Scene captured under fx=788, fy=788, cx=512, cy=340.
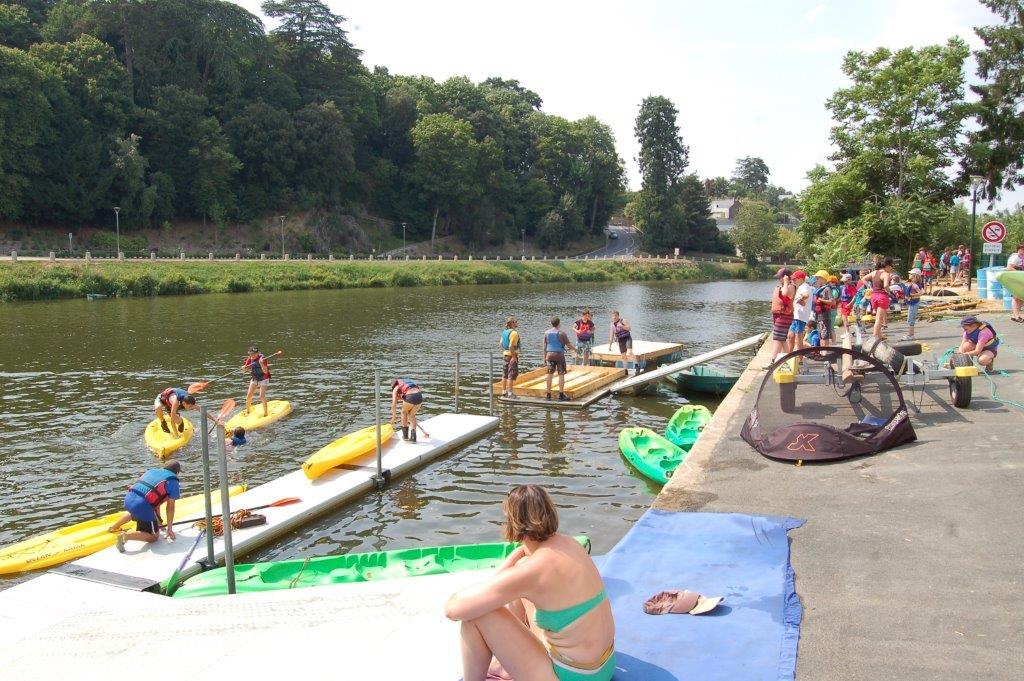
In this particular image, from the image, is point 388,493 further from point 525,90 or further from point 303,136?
point 525,90

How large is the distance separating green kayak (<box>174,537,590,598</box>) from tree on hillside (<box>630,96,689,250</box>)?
107 m

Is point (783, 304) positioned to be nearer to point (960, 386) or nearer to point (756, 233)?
point (960, 386)

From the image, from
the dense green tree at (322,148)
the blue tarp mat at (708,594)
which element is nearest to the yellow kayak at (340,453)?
the blue tarp mat at (708,594)

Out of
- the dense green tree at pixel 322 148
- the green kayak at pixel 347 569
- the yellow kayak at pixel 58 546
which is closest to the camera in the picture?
the green kayak at pixel 347 569

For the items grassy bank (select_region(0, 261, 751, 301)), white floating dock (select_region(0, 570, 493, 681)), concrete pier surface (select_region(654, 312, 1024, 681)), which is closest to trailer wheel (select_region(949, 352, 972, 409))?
concrete pier surface (select_region(654, 312, 1024, 681))

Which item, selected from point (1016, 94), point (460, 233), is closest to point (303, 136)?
point (460, 233)

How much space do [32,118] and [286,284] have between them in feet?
89.2

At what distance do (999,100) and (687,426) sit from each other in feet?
105

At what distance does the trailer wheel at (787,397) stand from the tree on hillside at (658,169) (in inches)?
4090

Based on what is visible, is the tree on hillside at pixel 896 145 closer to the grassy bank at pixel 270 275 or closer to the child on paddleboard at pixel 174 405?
the child on paddleboard at pixel 174 405

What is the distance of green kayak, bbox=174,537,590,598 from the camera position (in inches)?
347

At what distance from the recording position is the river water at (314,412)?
12.3 metres

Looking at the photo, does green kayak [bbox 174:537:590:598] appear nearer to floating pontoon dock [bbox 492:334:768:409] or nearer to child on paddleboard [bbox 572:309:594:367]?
floating pontoon dock [bbox 492:334:768:409]

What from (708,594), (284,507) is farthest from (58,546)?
(708,594)
